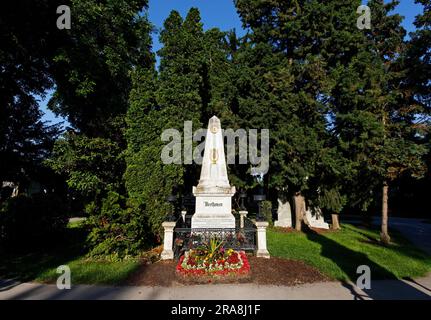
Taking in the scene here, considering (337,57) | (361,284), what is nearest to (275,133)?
(337,57)

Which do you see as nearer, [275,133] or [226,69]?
[275,133]

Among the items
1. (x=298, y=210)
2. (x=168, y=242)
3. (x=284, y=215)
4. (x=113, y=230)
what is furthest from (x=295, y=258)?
(x=284, y=215)

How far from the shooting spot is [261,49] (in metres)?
18.6

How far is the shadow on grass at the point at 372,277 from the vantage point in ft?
23.2

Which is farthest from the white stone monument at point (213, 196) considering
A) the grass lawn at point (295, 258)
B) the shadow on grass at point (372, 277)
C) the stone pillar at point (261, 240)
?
the shadow on grass at point (372, 277)

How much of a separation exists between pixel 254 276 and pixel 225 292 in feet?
4.91

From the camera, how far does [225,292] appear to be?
7.16m

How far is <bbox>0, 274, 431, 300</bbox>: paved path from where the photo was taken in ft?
22.5

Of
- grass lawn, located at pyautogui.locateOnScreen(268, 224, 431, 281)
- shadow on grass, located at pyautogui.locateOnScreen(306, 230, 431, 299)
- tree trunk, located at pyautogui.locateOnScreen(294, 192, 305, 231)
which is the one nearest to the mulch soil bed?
grass lawn, located at pyautogui.locateOnScreen(268, 224, 431, 281)

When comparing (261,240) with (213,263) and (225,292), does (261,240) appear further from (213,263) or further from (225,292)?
(225,292)

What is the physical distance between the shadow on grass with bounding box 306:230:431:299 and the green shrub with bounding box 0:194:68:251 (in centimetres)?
1334

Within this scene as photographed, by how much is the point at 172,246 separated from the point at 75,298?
4631mm

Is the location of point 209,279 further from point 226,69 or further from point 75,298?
point 226,69

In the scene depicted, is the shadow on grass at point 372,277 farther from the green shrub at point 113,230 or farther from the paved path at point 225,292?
the green shrub at point 113,230
